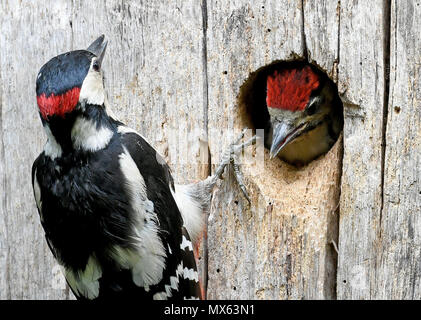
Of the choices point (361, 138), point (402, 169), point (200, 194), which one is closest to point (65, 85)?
point (200, 194)

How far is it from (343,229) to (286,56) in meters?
0.80

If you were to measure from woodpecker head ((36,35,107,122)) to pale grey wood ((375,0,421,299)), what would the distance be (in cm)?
126

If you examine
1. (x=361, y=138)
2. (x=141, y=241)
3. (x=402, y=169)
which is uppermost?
(x=361, y=138)

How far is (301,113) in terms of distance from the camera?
3562mm

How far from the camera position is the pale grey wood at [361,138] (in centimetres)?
307

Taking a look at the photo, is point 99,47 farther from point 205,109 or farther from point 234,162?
point 234,162

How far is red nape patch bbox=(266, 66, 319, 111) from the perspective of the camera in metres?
3.39

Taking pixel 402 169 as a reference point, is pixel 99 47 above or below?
above

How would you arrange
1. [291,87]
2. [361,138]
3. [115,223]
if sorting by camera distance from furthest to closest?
[291,87], [361,138], [115,223]

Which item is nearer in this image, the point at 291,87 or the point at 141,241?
the point at 141,241

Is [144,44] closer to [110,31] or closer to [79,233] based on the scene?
[110,31]

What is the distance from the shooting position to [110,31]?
3.36 meters

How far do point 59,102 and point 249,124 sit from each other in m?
1.04

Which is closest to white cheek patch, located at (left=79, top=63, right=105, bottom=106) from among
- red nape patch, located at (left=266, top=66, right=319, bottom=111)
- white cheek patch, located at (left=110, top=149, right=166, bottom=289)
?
white cheek patch, located at (left=110, top=149, right=166, bottom=289)
